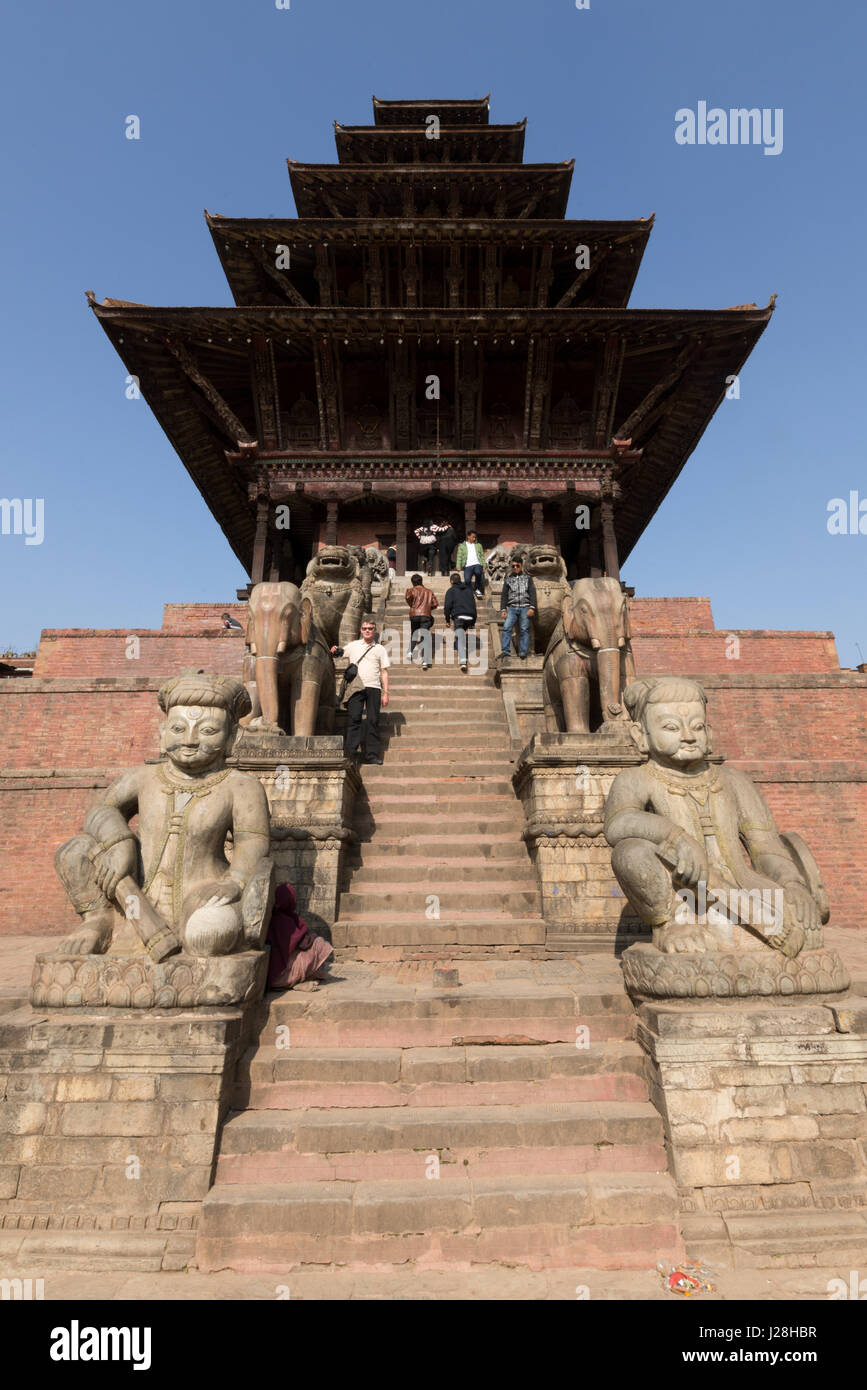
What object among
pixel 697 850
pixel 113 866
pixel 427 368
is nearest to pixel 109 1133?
pixel 113 866

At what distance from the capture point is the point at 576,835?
564 centimetres

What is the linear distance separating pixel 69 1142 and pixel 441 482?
1719cm

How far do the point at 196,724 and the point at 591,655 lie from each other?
3.81 m

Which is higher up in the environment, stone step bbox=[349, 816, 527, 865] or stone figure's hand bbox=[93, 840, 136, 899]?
stone step bbox=[349, 816, 527, 865]

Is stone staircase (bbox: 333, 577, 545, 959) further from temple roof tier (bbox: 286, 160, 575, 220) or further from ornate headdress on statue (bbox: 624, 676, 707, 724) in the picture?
temple roof tier (bbox: 286, 160, 575, 220)

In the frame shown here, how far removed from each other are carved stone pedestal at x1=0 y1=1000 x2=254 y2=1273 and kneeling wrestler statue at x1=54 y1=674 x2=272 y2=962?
1.25ft

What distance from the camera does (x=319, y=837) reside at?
220 inches

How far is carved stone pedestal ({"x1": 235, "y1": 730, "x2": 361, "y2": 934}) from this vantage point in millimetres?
5422

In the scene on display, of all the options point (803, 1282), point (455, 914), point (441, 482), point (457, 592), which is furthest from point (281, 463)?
point (803, 1282)

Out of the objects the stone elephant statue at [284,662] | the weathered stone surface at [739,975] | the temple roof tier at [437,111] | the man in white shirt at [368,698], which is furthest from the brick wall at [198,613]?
the temple roof tier at [437,111]

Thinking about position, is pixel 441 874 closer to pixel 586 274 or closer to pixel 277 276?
pixel 277 276

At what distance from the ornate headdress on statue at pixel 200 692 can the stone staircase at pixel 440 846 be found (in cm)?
215

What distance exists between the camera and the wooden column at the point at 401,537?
1730cm

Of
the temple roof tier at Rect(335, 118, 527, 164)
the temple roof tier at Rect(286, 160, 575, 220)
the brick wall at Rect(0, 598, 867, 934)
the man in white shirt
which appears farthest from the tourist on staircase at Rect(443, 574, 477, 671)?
the temple roof tier at Rect(335, 118, 527, 164)
